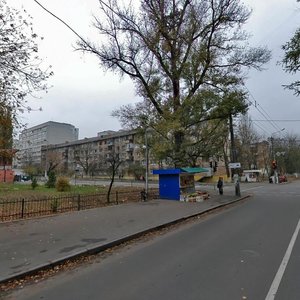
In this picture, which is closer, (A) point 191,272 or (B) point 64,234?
(A) point 191,272

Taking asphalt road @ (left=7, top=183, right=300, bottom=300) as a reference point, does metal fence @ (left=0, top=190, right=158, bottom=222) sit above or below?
above

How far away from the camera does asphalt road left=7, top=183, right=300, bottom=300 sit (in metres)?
5.67

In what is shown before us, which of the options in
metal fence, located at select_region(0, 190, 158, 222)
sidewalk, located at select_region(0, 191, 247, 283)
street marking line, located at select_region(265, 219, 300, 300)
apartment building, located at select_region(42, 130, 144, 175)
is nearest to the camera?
street marking line, located at select_region(265, 219, 300, 300)

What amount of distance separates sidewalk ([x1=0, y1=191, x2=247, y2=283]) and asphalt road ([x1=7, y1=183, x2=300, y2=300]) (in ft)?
2.33

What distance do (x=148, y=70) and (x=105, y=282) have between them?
25275 mm

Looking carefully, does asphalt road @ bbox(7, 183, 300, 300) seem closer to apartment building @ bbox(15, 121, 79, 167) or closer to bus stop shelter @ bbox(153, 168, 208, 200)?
bus stop shelter @ bbox(153, 168, 208, 200)

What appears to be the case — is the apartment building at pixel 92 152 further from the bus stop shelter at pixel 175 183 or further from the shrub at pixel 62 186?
the bus stop shelter at pixel 175 183

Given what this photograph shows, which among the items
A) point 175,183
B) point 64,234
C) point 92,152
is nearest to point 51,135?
point 92,152

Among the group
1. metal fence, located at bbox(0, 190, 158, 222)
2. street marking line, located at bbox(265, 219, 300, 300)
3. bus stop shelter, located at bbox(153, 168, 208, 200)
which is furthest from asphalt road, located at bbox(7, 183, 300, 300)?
bus stop shelter, located at bbox(153, 168, 208, 200)

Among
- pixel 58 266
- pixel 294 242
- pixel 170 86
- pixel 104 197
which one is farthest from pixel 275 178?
pixel 58 266

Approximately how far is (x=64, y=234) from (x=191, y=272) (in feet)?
16.4

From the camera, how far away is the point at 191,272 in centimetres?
684

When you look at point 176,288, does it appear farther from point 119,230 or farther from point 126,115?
point 126,115

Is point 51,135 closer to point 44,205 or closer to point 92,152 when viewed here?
point 92,152
